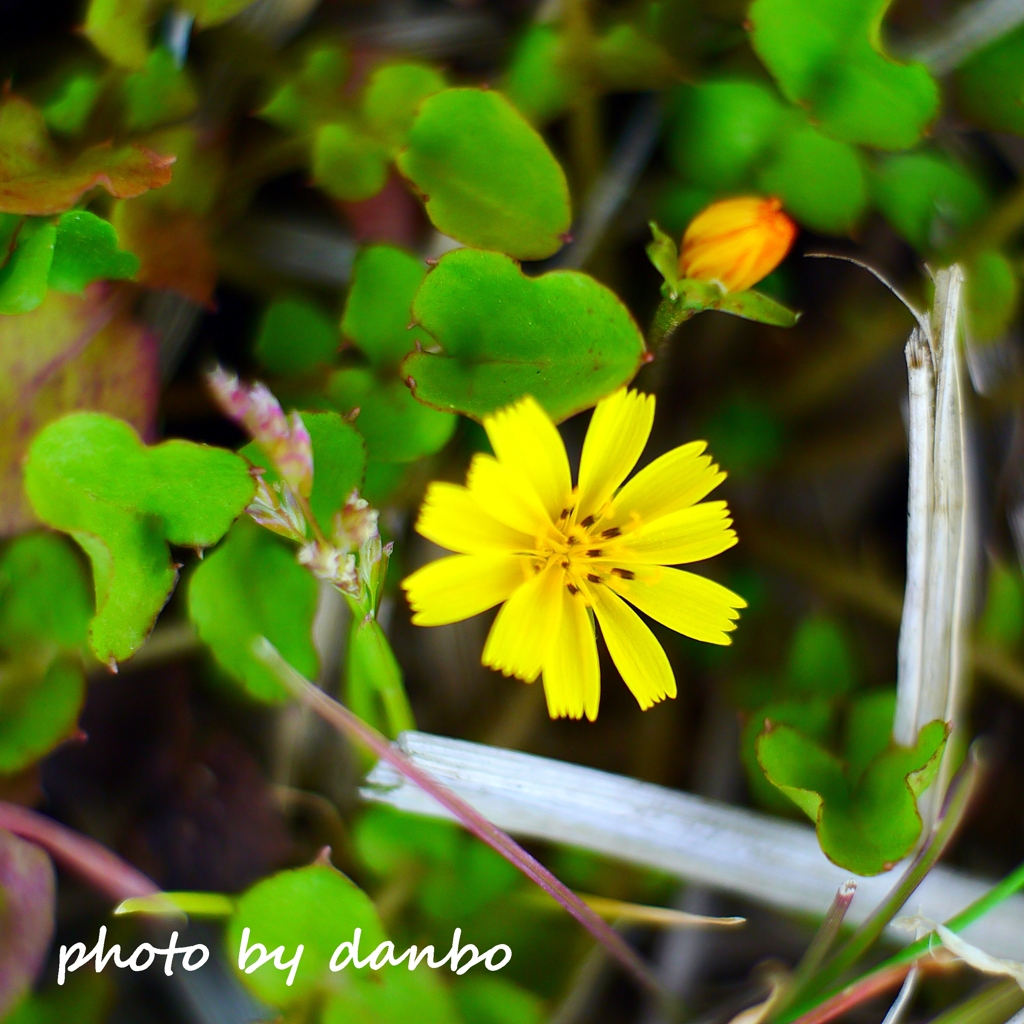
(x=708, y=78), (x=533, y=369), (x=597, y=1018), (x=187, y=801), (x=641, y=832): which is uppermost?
(x=708, y=78)

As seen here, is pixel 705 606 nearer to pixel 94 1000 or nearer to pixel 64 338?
pixel 64 338

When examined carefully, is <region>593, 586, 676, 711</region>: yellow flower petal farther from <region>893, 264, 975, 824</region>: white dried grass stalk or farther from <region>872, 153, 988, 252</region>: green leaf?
<region>872, 153, 988, 252</region>: green leaf

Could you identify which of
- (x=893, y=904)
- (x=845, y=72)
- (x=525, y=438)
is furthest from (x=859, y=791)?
(x=845, y=72)

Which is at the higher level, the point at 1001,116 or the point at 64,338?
the point at 1001,116

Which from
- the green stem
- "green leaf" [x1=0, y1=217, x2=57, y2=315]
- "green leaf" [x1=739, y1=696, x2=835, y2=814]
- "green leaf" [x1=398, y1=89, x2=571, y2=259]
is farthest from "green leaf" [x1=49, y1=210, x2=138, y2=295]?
the green stem

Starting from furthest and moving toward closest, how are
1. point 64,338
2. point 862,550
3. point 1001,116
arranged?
point 862,550
point 1001,116
point 64,338

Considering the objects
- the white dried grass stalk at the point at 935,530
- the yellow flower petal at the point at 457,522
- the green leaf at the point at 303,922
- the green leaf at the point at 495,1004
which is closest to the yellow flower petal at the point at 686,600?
the yellow flower petal at the point at 457,522

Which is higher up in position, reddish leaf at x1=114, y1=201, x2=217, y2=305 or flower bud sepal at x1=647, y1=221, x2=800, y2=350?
flower bud sepal at x1=647, y1=221, x2=800, y2=350

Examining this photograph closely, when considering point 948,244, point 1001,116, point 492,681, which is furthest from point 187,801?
point 1001,116
